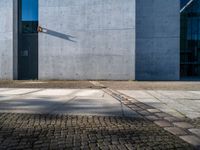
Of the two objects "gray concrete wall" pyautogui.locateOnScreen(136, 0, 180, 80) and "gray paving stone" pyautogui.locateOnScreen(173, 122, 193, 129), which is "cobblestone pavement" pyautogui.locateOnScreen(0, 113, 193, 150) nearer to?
"gray paving stone" pyautogui.locateOnScreen(173, 122, 193, 129)

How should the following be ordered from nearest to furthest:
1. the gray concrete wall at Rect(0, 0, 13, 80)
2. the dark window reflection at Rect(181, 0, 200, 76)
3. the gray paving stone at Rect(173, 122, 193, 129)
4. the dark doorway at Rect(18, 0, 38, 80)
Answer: the gray paving stone at Rect(173, 122, 193, 129), the gray concrete wall at Rect(0, 0, 13, 80), the dark doorway at Rect(18, 0, 38, 80), the dark window reflection at Rect(181, 0, 200, 76)

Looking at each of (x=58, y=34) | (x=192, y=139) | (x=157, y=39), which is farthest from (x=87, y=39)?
(x=192, y=139)

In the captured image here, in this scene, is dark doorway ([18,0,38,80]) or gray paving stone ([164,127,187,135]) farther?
dark doorway ([18,0,38,80])

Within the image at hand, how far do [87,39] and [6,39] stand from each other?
976 centimetres

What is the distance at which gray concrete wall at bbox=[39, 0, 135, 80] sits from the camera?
85.2 feet

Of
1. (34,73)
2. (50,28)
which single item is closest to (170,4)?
(50,28)

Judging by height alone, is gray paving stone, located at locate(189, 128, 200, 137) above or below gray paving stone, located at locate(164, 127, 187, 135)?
below

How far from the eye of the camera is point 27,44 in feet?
96.2

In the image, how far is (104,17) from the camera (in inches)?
1032

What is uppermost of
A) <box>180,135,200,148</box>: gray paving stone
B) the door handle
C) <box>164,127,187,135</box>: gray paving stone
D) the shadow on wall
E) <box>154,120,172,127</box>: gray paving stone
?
the shadow on wall

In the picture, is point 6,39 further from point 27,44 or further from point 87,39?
point 87,39

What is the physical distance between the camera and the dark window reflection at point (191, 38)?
34.8m

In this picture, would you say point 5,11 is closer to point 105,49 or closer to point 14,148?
point 105,49

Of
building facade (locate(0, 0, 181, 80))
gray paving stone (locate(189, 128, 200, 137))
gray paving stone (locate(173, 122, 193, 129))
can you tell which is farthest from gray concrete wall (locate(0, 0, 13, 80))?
gray paving stone (locate(189, 128, 200, 137))
